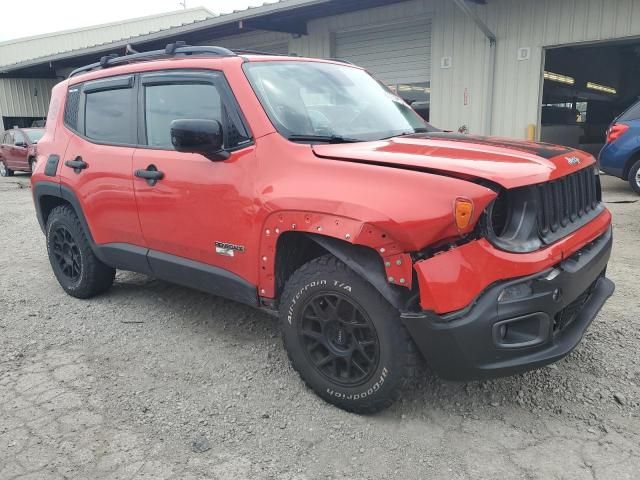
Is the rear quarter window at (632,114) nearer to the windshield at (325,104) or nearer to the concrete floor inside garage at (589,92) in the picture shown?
the concrete floor inside garage at (589,92)

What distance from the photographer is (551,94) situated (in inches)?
643

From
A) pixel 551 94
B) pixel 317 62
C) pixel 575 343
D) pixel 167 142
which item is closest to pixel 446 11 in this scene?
pixel 551 94

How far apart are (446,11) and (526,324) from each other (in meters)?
10.4

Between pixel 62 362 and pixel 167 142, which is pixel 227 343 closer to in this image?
pixel 62 362

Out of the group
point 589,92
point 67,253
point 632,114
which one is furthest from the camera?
point 589,92

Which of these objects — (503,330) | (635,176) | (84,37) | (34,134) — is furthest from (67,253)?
A: (84,37)

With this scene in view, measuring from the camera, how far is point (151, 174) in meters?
3.57

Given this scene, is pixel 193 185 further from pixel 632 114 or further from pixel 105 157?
pixel 632 114

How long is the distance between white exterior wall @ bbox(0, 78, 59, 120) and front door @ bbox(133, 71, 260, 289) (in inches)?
1021

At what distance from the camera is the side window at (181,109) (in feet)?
10.5

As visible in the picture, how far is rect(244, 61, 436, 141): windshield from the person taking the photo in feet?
10.2

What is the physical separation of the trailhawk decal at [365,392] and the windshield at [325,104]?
4.31 ft

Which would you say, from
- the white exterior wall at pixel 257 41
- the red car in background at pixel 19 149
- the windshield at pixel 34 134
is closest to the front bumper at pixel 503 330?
the white exterior wall at pixel 257 41

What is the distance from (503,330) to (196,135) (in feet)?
6.14
